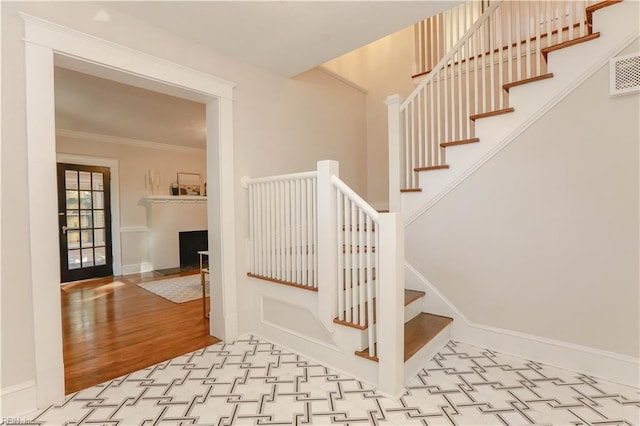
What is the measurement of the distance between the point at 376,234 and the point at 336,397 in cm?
103

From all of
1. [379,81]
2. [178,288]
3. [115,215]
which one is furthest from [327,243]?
[115,215]

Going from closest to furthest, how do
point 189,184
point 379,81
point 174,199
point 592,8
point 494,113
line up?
point 592,8, point 494,113, point 379,81, point 174,199, point 189,184

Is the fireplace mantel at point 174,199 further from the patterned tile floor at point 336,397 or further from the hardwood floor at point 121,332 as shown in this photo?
the patterned tile floor at point 336,397

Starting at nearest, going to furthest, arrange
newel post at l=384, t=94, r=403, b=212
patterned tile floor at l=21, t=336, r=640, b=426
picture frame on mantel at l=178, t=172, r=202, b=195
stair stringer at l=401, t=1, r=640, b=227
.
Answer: patterned tile floor at l=21, t=336, r=640, b=426 < stair stringer at l=401, t=1, r=640, b=227 < newel post at l=384, t=94, r=403, b=212 < picture frame on mantel at l=178, t=172, r=202, b=195

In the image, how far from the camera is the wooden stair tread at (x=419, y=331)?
2113mm

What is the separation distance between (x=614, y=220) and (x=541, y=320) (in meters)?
0.85

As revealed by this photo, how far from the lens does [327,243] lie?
2.21 meters

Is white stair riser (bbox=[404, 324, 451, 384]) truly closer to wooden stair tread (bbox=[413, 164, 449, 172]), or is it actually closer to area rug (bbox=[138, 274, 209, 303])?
wooden stair tread (bbox=[413, 164, 449, 172])

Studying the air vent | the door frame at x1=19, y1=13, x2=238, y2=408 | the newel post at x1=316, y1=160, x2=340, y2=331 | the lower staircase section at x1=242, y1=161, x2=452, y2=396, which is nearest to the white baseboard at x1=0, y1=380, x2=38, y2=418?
the door frame at x1=19, y1=13, x2=238, y2=408

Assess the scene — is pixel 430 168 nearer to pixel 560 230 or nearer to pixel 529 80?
pixel 529 80

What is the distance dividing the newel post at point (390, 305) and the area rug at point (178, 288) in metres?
3.08

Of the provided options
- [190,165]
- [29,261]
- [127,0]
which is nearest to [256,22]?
[127,0]

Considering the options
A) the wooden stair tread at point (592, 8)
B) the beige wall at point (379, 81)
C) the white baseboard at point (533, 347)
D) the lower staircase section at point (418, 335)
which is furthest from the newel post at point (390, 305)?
the beige wall at point (379, 81)

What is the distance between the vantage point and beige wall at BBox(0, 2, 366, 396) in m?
1.75
